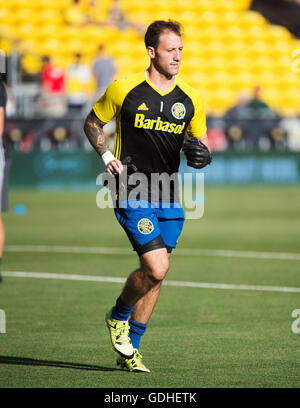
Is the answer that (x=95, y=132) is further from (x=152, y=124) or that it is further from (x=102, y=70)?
(x=102, y=70)

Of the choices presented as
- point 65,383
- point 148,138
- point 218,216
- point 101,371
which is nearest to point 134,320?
point 101,371

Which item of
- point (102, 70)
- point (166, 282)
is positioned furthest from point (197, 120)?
point (102, 70)

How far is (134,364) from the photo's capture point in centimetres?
666

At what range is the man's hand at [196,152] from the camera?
22.9ft

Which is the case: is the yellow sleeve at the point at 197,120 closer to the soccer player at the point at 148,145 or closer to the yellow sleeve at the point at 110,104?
the soccer player at the point at 148,145

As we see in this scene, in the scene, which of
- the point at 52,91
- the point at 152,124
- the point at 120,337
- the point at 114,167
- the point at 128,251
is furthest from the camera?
the point at 52,91

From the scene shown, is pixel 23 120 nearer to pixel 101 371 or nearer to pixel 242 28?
pixel 242 28

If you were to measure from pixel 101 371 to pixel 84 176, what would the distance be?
17987mm

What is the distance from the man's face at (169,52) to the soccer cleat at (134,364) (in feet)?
6.90

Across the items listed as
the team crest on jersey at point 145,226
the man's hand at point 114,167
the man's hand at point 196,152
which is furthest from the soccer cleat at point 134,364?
the man's hand at point 196,152

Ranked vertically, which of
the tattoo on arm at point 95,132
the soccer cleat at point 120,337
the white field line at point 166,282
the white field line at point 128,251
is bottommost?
the white field line at point 128,251

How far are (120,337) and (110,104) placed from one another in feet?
5.69

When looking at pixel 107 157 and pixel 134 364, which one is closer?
pixel 134 364

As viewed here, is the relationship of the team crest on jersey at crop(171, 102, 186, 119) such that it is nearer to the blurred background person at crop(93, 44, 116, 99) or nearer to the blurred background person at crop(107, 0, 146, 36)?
the blurred background person at crop(93, 44, 116, 99)
